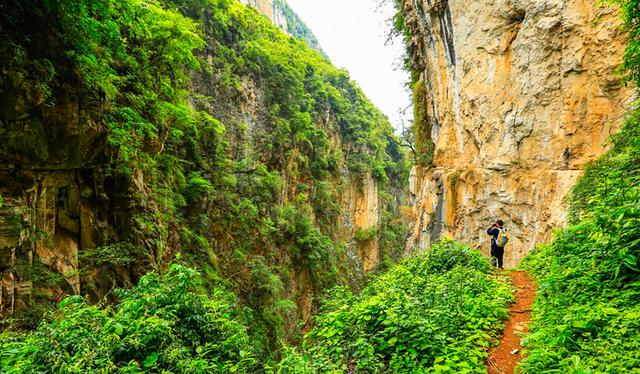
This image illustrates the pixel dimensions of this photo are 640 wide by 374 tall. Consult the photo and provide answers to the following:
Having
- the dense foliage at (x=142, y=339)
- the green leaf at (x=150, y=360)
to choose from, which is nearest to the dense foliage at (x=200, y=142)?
the dense foliage at (x=142, y=339)

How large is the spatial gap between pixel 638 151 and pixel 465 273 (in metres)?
3.35

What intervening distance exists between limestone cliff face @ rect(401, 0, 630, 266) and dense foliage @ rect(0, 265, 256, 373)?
855 centimetres

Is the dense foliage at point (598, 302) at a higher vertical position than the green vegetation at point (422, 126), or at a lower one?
lower

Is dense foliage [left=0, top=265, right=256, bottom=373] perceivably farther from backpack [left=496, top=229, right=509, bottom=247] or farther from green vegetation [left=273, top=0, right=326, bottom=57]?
green vegetation [left=273, top=0, right=326, bottom=57]

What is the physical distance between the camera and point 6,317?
485cm

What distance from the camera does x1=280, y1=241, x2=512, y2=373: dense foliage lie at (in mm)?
3236

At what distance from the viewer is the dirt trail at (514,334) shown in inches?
133

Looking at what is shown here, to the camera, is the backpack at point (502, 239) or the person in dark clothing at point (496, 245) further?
the person in dark clothing at point (496, 245)

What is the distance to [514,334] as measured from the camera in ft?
13.0

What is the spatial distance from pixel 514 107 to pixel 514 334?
862cm

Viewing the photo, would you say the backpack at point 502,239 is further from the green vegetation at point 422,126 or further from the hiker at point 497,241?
the green vegetation at point 422,126

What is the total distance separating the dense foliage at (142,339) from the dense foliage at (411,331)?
2.67ft

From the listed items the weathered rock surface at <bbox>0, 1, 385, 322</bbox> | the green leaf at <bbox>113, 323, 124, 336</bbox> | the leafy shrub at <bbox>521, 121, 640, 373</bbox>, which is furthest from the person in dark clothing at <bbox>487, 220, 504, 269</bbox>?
the weathered rock surface at <bbox>0, 1, 385, 322</bbox>

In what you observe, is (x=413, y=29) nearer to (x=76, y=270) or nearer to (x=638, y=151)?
(x=638, y=151)
